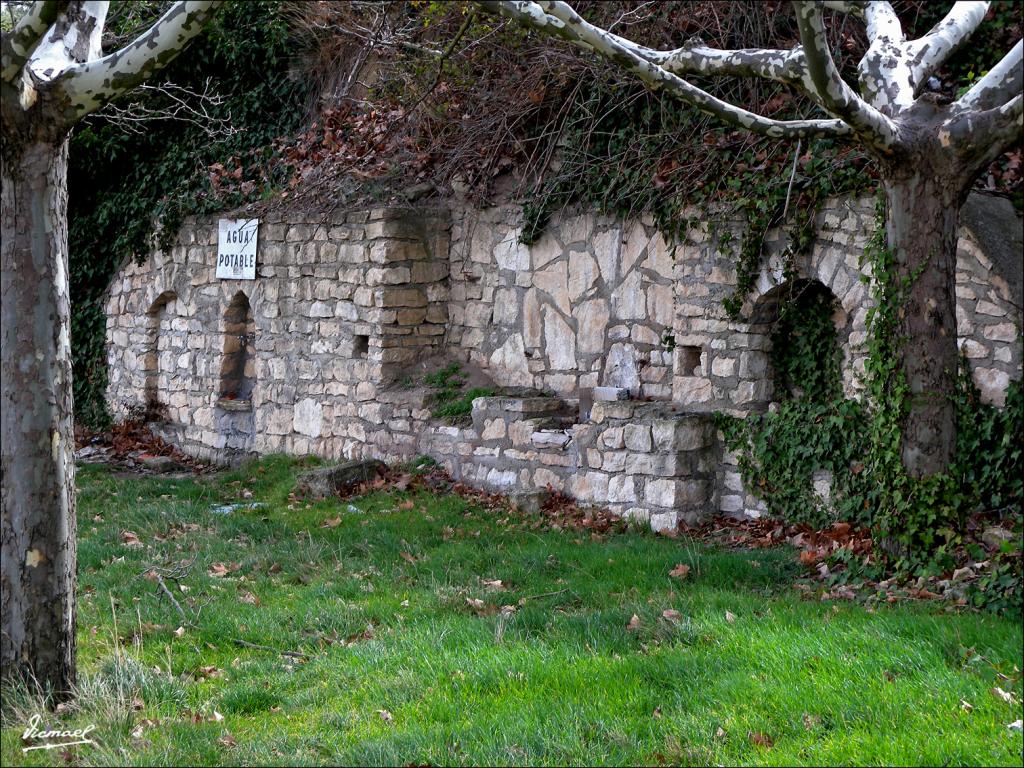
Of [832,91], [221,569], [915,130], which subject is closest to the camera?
[832,91]

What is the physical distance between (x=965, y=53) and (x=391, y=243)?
5.07 meters

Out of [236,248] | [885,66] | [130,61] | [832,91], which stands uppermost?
[885,66]

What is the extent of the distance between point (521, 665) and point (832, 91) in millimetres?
3016

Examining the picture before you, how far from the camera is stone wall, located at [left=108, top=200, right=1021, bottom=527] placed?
7.64 meters

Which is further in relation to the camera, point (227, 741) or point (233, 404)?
point (233, 404)

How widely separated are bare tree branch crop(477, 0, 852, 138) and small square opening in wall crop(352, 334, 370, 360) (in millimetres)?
5114

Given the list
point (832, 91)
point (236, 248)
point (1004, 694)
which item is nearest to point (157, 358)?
point (236, 248)

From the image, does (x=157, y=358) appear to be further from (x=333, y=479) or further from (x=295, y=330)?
(x=333, y=479)

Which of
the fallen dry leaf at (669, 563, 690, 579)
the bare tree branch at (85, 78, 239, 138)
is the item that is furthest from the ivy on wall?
the fallen dry leaf at (669, 563, 690, 579)

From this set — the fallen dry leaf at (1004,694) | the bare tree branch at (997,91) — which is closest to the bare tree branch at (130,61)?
the bare tree branch at (997,91)

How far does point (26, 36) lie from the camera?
410cm

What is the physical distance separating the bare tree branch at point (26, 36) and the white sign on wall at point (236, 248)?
7.44 meters

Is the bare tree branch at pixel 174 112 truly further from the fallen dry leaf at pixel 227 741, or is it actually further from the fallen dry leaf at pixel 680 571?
the fallen dry leaf at pixel 227 741

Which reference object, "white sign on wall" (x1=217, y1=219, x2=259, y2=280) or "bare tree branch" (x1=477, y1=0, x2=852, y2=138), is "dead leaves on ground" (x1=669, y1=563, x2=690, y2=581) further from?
"white sign on wall" (x1=217, y1=219, x2=259, y2=280)
